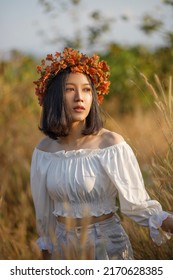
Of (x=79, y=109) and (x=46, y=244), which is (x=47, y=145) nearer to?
(x=79, y=109)

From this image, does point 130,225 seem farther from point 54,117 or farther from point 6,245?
point 54,117

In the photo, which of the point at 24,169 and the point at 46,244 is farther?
the point at 24,169

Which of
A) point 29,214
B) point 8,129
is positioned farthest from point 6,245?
point 8,129

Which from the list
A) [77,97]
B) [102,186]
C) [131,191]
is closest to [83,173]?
[102,186]

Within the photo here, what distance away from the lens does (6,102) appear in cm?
632

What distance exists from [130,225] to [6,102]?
3236 millimetres

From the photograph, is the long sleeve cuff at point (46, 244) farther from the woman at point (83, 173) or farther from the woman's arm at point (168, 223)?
the woman's arm at point (168, 223)

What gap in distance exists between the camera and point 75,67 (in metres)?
2.72

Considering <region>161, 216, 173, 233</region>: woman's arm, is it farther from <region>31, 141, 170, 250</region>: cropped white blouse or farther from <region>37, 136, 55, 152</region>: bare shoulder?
<region>37, 136, 55, 152</region>: bare shoulder

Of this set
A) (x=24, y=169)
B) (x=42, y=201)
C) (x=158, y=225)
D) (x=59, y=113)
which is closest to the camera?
(x=158, y=225)

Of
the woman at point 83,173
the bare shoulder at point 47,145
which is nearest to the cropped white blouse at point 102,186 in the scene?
the woman at point 83,173

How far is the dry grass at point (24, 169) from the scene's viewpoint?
3.01 metres

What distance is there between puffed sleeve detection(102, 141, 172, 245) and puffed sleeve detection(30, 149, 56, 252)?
1.06 ft

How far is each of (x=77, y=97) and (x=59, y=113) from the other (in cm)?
11
